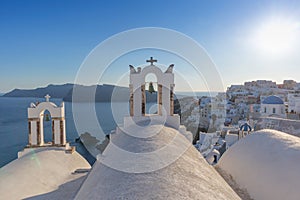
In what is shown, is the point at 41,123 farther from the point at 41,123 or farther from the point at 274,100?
the point at 274,100

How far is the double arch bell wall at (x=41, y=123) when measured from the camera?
240 inches

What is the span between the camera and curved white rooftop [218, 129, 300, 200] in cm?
298

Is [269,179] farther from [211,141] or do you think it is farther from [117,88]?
[211,141]

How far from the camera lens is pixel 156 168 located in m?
2.45

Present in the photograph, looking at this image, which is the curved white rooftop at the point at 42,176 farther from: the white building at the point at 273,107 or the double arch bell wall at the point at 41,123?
the white building at the point at 273,107

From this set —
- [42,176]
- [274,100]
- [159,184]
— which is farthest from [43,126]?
[159,184]

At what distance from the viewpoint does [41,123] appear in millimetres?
6230

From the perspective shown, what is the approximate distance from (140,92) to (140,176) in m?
3.32

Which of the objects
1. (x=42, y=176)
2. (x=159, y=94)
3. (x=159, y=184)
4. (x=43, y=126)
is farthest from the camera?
(x=43, y=126)

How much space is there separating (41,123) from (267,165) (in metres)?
5.37

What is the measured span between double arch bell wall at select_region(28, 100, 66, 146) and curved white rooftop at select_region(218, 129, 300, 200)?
4.29m

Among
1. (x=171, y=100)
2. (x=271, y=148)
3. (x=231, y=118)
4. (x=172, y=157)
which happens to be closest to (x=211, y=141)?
(x=171, y=100)

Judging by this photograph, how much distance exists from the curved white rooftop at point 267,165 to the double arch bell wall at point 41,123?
429 centimetres

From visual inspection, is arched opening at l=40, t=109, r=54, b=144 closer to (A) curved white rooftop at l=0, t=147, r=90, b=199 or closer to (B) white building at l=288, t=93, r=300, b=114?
(A) curved white rooftop at l=0, t=147, r=90, b=199
